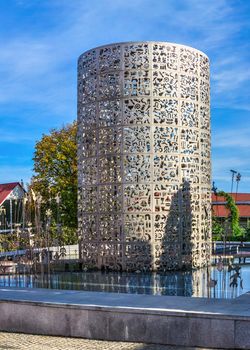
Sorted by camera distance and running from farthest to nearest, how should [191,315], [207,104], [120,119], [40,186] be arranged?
[40,186]
[207,104]
[120,119]
[191,315]

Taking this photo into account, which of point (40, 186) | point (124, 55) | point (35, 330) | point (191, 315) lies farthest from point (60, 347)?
point (40, 186)

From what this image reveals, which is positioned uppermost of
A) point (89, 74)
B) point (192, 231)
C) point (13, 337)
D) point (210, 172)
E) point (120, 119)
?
point (89, 74)

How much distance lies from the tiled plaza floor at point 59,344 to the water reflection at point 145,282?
199 cm

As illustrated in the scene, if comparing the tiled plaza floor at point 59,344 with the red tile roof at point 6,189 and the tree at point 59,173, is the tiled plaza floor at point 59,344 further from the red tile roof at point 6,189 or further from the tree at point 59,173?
the red tile roof at point 6,189

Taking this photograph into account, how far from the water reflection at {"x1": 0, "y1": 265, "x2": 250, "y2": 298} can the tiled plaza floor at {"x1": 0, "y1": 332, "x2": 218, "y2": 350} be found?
199 centimetres

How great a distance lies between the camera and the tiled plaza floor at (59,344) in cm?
636

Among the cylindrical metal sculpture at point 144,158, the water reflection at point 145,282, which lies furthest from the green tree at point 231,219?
the water reflection at point 145,282

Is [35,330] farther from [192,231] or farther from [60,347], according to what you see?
[192,231]

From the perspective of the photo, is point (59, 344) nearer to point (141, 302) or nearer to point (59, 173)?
point (141, 302)

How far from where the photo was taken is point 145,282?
10.5m

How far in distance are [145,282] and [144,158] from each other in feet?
8.82

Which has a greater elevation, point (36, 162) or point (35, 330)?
point (36, 162)

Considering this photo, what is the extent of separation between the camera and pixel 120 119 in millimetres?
12172

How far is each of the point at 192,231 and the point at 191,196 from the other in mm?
732
